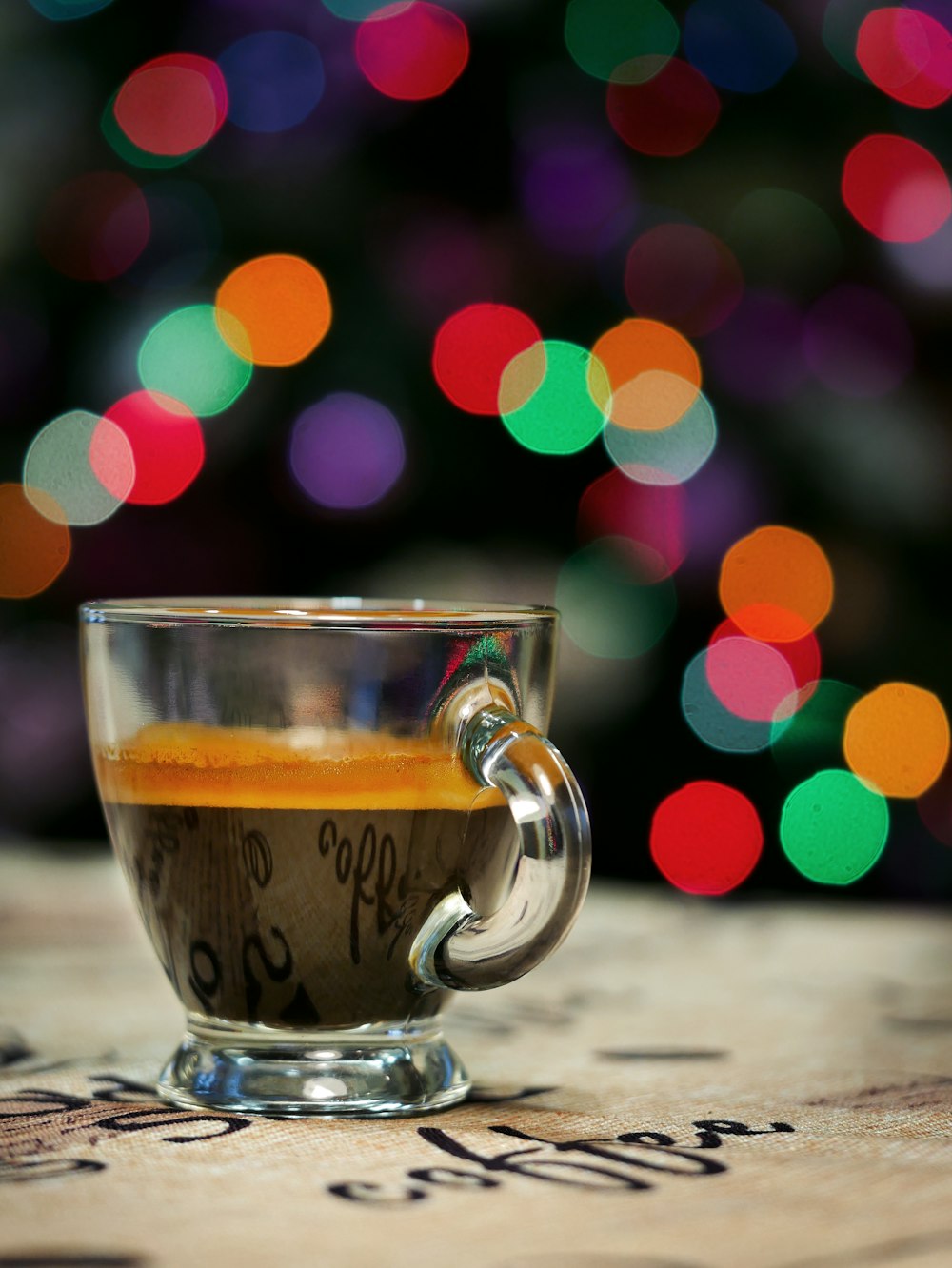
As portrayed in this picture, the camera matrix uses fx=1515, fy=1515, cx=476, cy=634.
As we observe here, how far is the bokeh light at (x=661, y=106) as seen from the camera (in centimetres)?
112

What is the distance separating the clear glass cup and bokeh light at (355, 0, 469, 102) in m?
0.77

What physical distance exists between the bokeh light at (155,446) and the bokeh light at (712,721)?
415mm

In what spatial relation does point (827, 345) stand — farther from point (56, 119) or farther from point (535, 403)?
point (56, 119)

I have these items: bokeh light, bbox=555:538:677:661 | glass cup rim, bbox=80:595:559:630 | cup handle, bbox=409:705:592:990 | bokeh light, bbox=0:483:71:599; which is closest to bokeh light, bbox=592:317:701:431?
bokeh light, bbox=555:538:677:661

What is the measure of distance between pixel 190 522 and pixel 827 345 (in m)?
0.51

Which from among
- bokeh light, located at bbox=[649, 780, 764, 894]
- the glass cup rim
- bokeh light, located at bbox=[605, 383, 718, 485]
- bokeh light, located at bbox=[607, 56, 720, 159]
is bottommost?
bokeh light, located at bbox=[649, 780, 764, 894]

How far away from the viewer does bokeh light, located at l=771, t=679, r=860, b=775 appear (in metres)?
1.18

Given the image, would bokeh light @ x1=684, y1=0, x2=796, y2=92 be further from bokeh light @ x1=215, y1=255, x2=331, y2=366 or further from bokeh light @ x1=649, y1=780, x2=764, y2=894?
bokeh light @ x1=649, y1=780, x2=764, y2=894

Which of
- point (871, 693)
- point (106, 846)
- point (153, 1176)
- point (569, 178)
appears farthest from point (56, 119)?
point (153, 1176)

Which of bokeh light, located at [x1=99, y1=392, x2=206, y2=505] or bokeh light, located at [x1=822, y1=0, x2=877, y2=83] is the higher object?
bokeh light, located at [x1=822, y1=0, x2=877, y2=83]

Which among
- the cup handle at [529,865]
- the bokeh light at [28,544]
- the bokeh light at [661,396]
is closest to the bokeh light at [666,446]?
the bokeh light at [661,396]

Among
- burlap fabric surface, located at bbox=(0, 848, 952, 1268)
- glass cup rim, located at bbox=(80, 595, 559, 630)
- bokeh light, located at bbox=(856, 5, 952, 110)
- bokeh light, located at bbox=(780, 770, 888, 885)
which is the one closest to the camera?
burlap fabric surface, located at bbox=(0, 848, 952, 1268)

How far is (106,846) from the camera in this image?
1.30m

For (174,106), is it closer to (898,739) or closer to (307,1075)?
(898,739)
